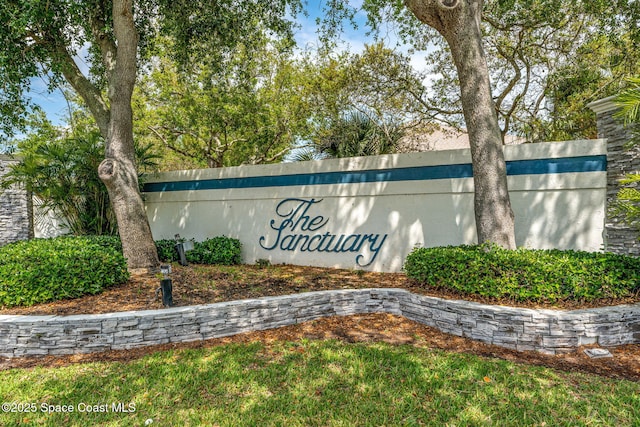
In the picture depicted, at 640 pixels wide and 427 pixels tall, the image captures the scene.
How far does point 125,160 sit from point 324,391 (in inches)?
222

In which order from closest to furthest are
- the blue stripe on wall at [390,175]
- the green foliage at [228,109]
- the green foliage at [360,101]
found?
1. the blue stripe on wall at [390,175]
2. the green foliage at [360,101]
3. the green foliage at [228,109]

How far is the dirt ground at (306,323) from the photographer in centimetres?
381

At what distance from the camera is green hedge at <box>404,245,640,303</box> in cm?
419

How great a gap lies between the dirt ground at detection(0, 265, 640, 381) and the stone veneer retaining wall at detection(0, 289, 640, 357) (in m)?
0.10

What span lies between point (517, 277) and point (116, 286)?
548 centimetres

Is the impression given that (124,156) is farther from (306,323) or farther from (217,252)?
(306,323)

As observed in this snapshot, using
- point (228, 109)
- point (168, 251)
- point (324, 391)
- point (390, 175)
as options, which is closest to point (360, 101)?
point (228, 109)

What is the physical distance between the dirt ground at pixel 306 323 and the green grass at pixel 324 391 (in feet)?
1.01

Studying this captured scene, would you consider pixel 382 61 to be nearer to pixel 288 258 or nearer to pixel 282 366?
pixel 288 258

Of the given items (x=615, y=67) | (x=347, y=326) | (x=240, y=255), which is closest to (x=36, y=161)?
(x=240, y=255)

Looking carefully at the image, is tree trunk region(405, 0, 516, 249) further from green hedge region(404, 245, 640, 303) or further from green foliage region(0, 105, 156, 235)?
green foliage region(0, 105, 156, 235)

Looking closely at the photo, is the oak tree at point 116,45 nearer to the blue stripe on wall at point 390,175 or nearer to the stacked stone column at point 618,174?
the blue stripe on wall at point 390,175

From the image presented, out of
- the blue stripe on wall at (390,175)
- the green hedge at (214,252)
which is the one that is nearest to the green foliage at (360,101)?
the blue stripe on wall at (390,175)

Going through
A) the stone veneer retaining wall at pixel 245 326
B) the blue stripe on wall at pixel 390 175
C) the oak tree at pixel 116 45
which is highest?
the oak tree at pixel 116 45
